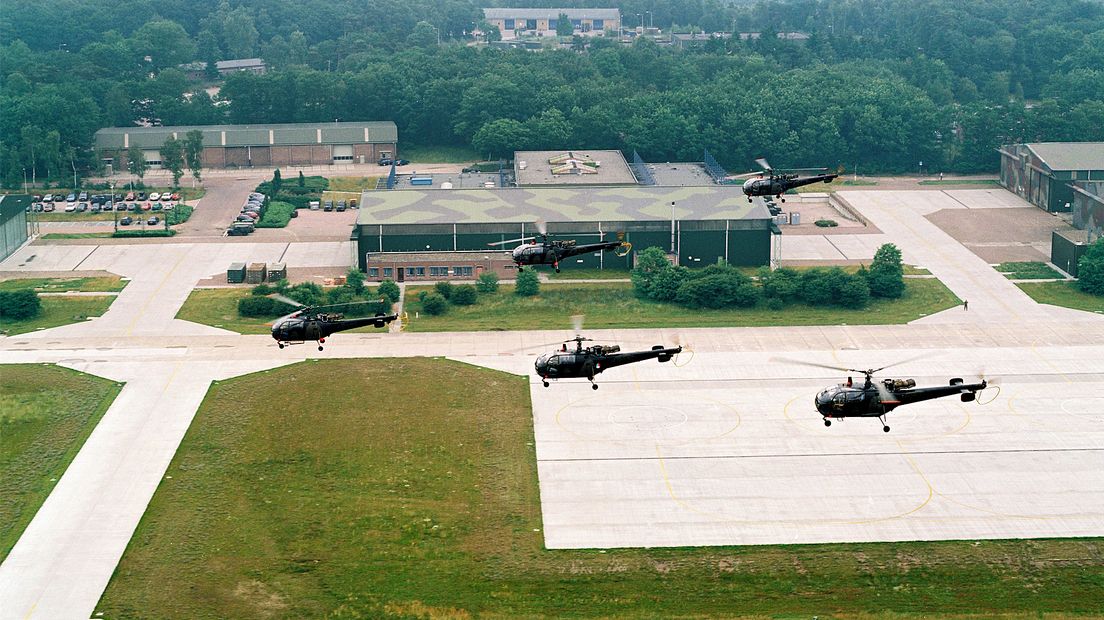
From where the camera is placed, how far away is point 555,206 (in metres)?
191

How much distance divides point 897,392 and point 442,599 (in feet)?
111

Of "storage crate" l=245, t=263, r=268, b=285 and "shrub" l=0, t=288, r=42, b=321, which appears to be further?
"storage crate" l=245, t=263, r=268, b=285

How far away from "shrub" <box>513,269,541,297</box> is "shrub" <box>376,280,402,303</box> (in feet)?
46.2

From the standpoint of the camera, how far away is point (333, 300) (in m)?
165

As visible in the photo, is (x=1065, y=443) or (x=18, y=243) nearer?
(x=1065, y=443)

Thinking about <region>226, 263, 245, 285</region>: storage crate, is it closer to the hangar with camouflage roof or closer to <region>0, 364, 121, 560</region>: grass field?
the hangar with camouflage roof

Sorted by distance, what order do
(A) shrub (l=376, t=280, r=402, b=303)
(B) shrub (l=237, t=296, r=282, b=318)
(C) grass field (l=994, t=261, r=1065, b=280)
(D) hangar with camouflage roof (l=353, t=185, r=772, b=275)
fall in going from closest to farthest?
(B) shrub (l=237, t=296, r=282, b=318), (A) shrub (l=376, t=280, r=402, b=303), (C) grass field (l=994, t=261, r=1065, b=280), (D) hangar with camouflage roof (l=353, t=185, r=772, b=275)

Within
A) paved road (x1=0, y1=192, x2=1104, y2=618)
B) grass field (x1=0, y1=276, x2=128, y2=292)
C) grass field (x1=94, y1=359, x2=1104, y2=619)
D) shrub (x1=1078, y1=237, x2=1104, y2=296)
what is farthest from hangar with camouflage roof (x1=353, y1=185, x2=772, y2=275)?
grass field (x1=94, y1=359, x2=1104, y2=619)

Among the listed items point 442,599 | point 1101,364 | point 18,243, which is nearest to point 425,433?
point 442,599

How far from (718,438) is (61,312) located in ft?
259

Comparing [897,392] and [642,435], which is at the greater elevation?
[897,392]

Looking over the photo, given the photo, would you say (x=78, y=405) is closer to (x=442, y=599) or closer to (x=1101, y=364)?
(x=442, y=599)

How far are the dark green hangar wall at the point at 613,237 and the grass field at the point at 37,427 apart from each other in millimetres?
50020

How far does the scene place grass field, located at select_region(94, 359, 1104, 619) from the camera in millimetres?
99938
